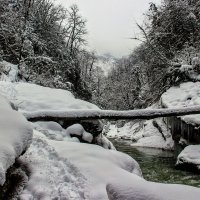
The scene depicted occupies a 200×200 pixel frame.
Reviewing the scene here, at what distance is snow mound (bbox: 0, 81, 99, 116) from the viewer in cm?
692

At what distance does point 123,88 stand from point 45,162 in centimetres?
4907

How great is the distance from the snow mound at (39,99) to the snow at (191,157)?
5546 mm

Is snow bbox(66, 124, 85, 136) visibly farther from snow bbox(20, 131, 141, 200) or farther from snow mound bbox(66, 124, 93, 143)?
snow bbox(20, 131, 141, 200)

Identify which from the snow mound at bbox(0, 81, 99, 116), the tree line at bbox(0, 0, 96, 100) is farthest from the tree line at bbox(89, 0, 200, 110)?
the snow mound at bbox(0, 81, 99, 116)

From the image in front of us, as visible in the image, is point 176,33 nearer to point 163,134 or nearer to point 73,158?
point 163,134

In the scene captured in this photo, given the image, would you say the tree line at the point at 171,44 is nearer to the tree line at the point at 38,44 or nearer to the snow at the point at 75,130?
the tree line at the point at 38,44

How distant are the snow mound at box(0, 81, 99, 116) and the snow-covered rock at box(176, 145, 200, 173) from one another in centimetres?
545

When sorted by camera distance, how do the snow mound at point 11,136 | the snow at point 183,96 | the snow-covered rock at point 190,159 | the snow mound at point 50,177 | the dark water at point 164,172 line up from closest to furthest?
the snow mound at point 11,136
the snow mound at point 50,177
the dark water at point 164,172
the snow-covered rock at point 190,159
the snow at point 183,96

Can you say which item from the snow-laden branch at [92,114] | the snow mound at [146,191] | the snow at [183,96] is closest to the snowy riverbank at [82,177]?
the snow mound at [146,191]

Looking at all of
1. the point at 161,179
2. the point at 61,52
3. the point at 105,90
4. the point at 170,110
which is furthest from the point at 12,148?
the point at 105,90

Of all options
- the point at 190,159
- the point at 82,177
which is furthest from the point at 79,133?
the point at 190,159

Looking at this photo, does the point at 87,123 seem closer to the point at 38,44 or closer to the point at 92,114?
the point at 92,114

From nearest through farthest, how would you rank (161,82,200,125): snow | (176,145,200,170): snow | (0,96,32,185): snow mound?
(0,96,32,185): snow mound, (176,145,200,170): snow, (161,82,200,125): snow

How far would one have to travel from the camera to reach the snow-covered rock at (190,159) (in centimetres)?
1173
